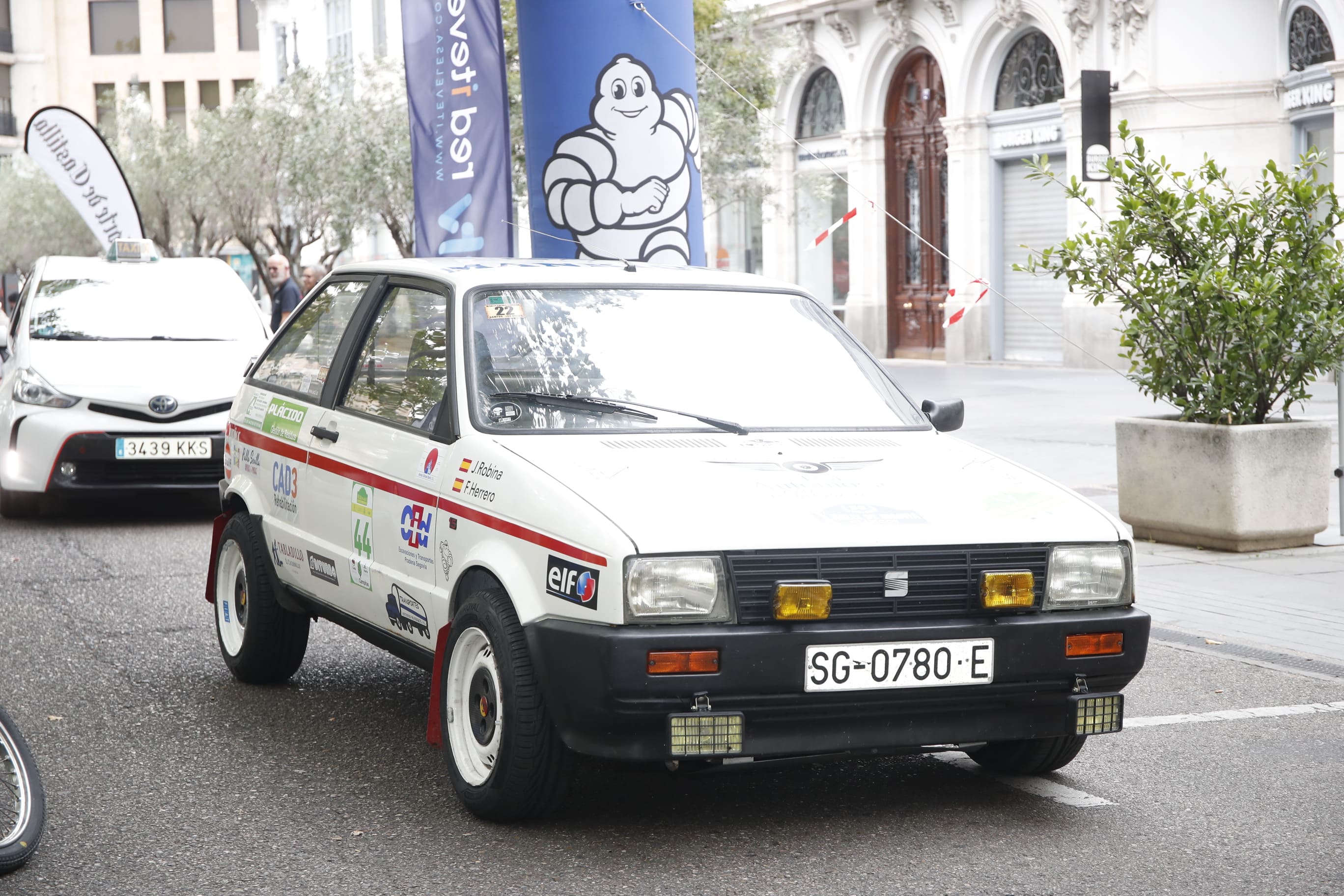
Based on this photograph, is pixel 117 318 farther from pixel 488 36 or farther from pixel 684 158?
pixel 684 158

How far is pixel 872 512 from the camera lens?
4.55 metres

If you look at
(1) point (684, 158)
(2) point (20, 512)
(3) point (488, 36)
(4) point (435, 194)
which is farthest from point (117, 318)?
(1) point (684, 158)

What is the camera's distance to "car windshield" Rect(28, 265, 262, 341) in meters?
11.7

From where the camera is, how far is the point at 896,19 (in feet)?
93.8

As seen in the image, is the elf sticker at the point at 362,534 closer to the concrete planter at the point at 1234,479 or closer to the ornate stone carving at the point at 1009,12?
the concrete planter at the point at 1234,479

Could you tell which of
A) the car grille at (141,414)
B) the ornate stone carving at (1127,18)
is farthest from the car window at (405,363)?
the ornate stone carving at (1127,18)

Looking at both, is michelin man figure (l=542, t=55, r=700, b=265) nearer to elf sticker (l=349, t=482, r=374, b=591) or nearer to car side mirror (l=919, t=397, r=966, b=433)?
car side mirror (l=919, t=397, r=966, b=433)

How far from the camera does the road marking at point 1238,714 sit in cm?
600

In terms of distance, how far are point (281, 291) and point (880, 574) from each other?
13565 mm

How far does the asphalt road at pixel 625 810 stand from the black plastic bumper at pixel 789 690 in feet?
0.98

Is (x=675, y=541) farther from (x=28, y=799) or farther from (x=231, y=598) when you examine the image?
(x=231, y=598)

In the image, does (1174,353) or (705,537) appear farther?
(1174,353)

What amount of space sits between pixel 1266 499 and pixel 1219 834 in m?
4.98

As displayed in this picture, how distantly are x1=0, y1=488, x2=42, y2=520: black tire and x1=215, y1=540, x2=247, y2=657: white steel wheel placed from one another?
4898mm
